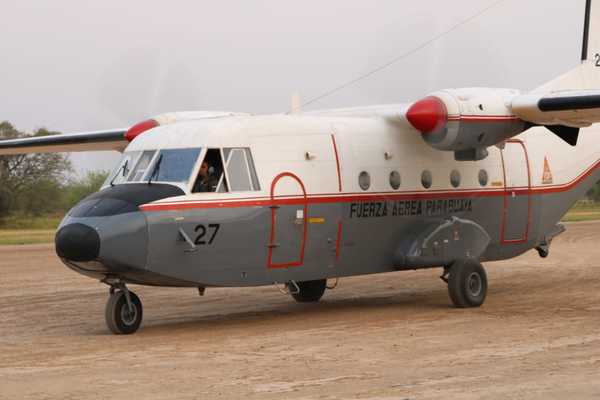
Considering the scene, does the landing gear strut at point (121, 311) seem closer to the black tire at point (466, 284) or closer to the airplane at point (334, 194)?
the airplane at point (334, 194)

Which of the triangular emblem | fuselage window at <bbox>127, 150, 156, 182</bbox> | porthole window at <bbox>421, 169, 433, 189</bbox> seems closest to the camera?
fuselage window at <bbox>127, 150, 156, 182</bbox>

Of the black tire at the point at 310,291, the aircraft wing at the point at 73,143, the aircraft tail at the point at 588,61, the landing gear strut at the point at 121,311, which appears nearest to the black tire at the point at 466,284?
the black tire at the point at 310,291

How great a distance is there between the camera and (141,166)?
14.3 m

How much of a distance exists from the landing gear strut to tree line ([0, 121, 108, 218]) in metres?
44.6

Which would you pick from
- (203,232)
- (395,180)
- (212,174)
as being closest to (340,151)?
(395,180)

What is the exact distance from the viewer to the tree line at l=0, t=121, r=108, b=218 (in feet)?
191

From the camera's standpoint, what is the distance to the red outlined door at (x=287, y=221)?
14.5 meters

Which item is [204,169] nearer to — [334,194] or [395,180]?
[334,194]

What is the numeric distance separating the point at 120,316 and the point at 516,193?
7.67 metres

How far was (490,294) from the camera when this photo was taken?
1905 centimetres

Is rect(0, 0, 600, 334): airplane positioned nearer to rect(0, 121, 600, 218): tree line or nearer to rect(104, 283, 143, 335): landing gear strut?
rect(104, 283, 143, 335): landing gear strut

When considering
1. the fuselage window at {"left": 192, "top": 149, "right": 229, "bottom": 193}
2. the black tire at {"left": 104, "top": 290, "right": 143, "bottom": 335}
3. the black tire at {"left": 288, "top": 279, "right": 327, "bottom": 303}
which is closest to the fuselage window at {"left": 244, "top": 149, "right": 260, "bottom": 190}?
the fuselage window at {"left": 192, "top": 149, "right": 229, "bottom": 193}

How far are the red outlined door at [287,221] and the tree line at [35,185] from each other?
44240 mm

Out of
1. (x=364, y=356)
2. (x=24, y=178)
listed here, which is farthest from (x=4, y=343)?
(x=24, y=178)
